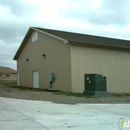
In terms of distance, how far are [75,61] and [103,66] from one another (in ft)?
9.99

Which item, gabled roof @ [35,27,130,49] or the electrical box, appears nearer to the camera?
gabled roof @ [35,27,130,49]

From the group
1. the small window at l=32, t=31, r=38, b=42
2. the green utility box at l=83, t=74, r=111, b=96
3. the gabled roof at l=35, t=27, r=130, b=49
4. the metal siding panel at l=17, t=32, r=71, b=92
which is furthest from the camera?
the small window at l=32, t=31, r=38, b=42

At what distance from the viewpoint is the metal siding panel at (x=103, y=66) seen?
19.9 m

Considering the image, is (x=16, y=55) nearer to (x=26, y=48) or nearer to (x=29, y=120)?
(x=26, y=48)

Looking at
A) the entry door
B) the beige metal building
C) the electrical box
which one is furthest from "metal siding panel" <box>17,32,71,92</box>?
the entry door

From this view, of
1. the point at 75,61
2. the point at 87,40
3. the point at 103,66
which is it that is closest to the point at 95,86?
the point at 75,61

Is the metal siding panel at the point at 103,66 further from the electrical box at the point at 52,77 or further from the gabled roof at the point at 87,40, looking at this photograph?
the electrical box at the point at 52,77

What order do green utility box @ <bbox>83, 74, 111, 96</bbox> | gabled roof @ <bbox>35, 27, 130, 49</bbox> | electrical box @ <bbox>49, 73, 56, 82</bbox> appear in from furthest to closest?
electrical box @ <bbox>49, 73, 56, 82</bbox>, gabled roof @ <bbox>35, 27, 130, 49</bbox>, green utility box @ <bbox>83, 74, 111, 96</bbox>

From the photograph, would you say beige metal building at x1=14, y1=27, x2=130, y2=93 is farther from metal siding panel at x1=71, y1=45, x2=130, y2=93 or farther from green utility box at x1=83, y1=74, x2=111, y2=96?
green utility box at x1=83, y1=74, x2=111, y2=96

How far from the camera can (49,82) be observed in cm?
2305

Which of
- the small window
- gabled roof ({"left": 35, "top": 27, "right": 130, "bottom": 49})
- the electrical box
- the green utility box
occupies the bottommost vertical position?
the green utility box

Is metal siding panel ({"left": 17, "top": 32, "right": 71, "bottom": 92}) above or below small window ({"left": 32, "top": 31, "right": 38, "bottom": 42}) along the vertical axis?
below

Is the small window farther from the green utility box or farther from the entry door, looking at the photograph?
the green utility box

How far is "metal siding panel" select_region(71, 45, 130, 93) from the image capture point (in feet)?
65.4
